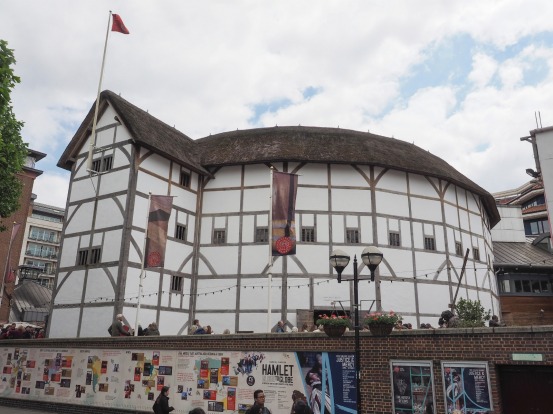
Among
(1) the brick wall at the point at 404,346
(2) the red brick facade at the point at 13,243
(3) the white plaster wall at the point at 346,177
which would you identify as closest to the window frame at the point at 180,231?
(3) the white plaster wall at the point at 346,177

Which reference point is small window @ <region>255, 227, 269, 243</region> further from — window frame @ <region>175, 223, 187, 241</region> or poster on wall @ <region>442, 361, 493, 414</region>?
poster on wall @ <region>442, 361, 493, 414</region>

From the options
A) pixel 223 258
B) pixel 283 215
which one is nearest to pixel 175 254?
pixel 223 258

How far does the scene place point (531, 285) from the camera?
33.6 m

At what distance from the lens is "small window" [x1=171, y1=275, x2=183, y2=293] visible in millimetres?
23953

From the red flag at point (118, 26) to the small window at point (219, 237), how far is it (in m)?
11.6

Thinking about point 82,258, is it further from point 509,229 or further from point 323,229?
point 509,229

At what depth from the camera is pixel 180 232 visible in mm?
25250

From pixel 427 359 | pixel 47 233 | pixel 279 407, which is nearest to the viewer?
pixel 427 359

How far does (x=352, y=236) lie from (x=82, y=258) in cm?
1384

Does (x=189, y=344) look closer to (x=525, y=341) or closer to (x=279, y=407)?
(x=279, y=407)

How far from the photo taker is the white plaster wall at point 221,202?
26266 millimetres

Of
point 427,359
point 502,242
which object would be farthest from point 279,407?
point 502,242

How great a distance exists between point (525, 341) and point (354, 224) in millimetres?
15425

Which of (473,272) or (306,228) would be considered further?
(473,272)
